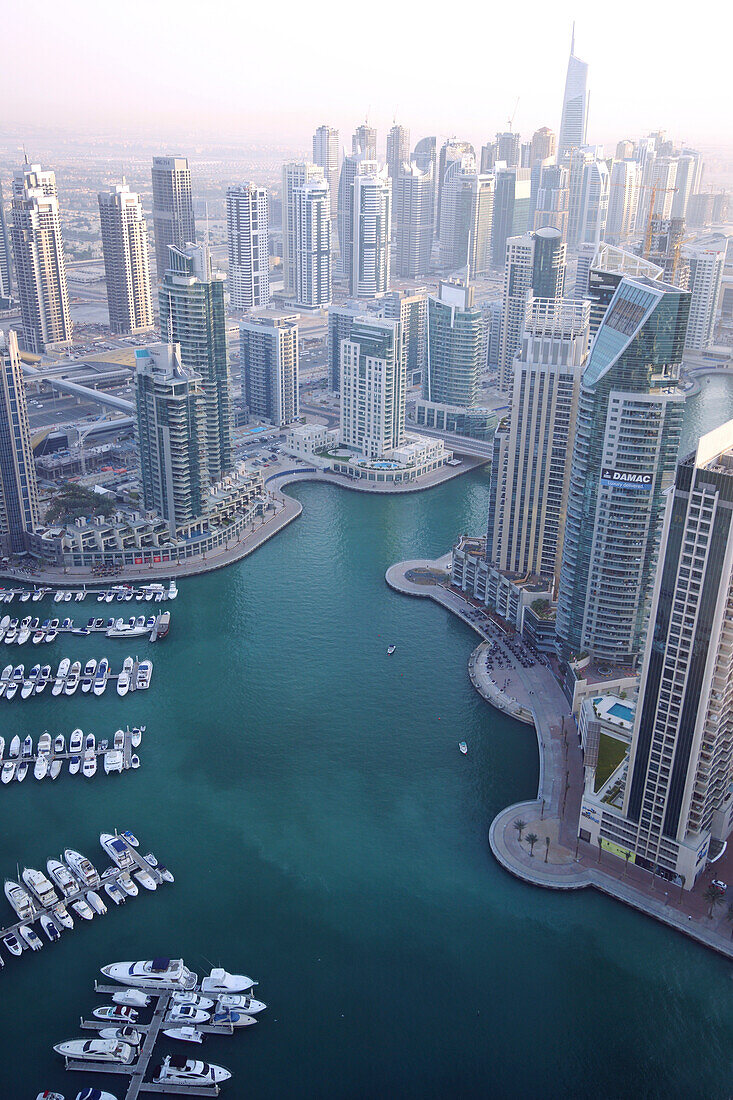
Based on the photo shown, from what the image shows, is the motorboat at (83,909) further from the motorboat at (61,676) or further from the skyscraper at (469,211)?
the skyscraper at (469,211)

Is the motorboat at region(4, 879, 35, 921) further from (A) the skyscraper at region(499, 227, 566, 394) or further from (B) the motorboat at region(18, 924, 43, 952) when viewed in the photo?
(A) the skyscraper at region(499, 227, 566, 394)

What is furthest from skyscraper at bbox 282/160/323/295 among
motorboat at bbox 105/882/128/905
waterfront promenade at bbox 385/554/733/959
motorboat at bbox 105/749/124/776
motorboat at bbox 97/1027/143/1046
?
motorboat at bbox 97/1027/143/1046

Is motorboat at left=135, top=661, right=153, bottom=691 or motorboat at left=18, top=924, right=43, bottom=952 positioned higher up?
motorboat at left=135, top=661, right=153, bottom=691

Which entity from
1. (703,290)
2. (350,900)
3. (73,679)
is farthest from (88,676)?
(703,290)

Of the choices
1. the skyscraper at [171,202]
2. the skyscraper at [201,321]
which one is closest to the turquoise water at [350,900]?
the skyscraper at [201,321]

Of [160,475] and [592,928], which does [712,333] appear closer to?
[160,475]

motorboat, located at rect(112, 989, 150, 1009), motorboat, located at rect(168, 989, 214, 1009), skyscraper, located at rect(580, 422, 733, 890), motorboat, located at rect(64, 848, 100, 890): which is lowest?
motorboat, located at rect(168, 989, 214, 1009)

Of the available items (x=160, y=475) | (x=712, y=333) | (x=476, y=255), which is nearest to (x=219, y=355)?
(x=160, y=475)
